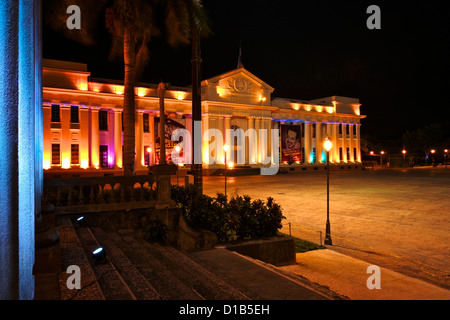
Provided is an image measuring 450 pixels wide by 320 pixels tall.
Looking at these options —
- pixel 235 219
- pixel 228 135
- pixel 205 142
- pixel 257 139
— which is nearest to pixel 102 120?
pixel 205 142

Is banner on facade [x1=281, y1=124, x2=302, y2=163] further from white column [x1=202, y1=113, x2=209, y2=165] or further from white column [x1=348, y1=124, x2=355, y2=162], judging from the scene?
white column [x1=348, y1=124, x2=355, y2=162]

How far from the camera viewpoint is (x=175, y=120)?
128 ft

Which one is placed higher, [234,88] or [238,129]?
[234,88]

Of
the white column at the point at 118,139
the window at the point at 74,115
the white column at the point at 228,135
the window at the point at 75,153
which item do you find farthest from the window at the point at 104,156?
the white column at the point at 228,135

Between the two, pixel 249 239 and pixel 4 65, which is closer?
pixel 4 65

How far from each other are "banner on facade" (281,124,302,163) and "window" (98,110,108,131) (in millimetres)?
26537

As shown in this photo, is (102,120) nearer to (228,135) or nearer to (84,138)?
(84,138)

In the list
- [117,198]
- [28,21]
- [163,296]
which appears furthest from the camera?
[117,198]

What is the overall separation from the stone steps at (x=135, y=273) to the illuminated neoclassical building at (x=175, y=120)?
2878 centimetres

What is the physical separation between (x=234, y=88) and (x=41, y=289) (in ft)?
150

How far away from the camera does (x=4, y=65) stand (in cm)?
242

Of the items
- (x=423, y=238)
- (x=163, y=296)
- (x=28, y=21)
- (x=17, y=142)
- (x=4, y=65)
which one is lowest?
(x=423, y=238)

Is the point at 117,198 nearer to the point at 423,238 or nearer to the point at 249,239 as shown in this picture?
the point at 249,239

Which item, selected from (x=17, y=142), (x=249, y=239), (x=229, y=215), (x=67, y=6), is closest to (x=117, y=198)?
(x=229, y=215)
